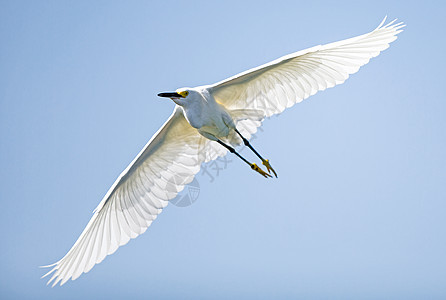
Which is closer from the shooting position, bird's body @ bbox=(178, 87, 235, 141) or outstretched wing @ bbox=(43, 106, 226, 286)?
bird's body @ bbox=(178, 87, 235, 141)

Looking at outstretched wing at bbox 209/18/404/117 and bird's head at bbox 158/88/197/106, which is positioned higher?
outstretched wing at bbox 209/18/404/117

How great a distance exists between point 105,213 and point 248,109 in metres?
2.99

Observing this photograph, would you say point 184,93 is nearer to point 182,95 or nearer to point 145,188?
point 182,95

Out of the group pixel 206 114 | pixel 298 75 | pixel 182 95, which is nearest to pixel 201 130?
pixel 206 114

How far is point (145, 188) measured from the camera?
1023cm

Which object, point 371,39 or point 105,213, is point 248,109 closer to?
point 371,39

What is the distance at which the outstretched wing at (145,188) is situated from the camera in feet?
32.1

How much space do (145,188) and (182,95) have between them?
2.20 meters

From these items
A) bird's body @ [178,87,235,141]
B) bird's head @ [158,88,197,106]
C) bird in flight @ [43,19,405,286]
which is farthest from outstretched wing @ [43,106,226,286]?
bird's head @ [158,88,197,106]

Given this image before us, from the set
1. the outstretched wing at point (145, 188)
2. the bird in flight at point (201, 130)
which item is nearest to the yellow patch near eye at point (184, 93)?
the bird in flight at point (201, 130)

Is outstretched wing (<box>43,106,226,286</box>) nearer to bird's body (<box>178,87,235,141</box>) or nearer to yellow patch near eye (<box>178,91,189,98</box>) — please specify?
bird's body (<box>178,87,235,141</box>)

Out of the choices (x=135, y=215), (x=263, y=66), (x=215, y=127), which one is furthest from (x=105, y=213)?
(x=263, y=66)

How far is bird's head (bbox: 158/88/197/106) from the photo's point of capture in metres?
8.73

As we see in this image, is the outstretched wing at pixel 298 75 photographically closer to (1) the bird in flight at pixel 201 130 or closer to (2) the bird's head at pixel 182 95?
(1) the bird in flight at pixel 201 130
